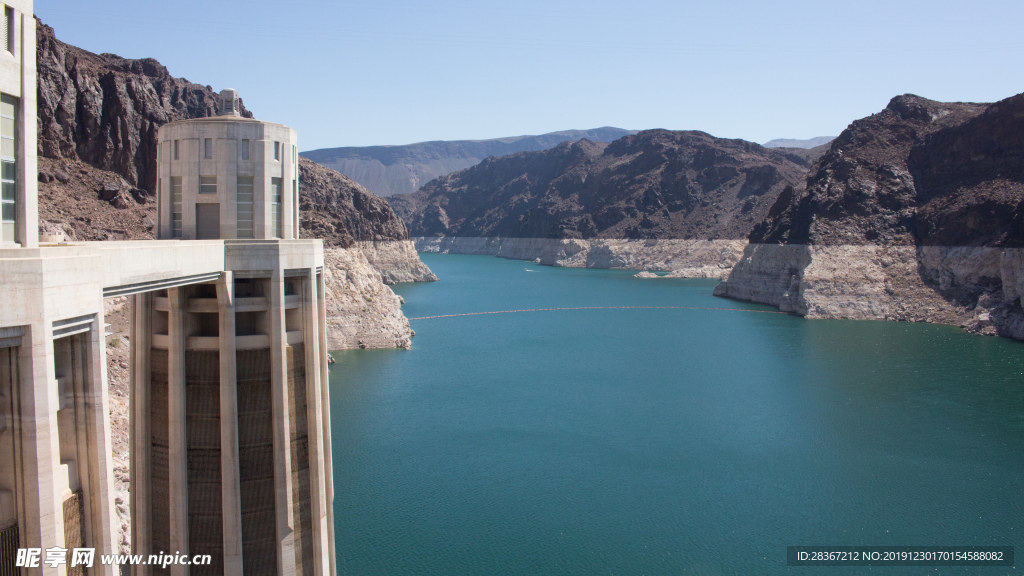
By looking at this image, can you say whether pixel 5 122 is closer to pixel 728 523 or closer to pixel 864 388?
pixel 728 523

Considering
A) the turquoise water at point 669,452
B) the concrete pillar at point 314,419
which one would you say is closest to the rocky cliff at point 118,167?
the turquoise water at point 669,452

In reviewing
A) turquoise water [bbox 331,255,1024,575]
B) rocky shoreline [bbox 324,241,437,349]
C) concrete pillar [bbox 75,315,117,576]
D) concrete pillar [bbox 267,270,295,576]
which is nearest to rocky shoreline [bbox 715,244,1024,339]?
turquoise water [bbox 331,255,1024,575]

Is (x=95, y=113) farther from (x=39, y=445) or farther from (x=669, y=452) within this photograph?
(x=39, y=445)

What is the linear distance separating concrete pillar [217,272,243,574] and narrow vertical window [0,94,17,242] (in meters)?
4.39

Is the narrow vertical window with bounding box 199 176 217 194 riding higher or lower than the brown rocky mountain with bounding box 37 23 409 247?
lower

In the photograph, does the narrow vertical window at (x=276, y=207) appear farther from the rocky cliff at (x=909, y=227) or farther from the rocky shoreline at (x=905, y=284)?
the rocky shoreline at (x=905, y=284)

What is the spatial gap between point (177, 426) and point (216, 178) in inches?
172

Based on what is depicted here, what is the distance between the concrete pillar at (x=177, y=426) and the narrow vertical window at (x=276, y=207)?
2148 millimetres

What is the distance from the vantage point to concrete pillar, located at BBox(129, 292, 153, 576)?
13031 millimetres

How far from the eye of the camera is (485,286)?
125 meters

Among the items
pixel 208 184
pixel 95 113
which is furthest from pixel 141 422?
pixel 95 113

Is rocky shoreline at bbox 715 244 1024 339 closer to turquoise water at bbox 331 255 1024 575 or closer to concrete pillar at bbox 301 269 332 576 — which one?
turquoise water at bbox 331 255 1024 575

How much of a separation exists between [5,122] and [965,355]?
62.8m

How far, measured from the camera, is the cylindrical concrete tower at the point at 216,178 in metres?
13.5
